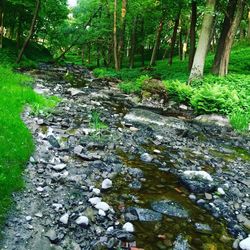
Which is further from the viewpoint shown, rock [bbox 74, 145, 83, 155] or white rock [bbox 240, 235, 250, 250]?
rock [bbox 74, 145, 83, 155]

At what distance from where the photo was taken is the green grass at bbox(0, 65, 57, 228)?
5.91 meters

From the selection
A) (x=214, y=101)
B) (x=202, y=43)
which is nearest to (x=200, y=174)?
(x=214, y=101)

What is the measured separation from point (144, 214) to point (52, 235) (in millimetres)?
1817

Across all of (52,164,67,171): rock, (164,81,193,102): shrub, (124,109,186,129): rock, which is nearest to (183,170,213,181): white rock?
(52,164,67,171): rock

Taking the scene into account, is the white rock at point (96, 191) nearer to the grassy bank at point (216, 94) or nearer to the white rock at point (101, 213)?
the white rock at point (101, 213)

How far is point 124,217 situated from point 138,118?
26.6ft

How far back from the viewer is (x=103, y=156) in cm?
864

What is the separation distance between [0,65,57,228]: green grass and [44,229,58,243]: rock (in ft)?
2.42

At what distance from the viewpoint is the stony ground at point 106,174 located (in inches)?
207

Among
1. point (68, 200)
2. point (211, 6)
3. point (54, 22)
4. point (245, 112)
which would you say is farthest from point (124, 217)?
point (54, 22)

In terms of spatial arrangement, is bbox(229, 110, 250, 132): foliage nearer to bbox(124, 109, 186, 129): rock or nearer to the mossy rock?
bbox(124, 109, 186, 129): rock

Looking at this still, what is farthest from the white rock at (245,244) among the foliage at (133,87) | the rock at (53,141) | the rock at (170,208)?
the foliage at (133,87)

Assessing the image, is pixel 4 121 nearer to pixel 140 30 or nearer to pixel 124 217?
pixel 124 217

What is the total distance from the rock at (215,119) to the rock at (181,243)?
33.1ft
